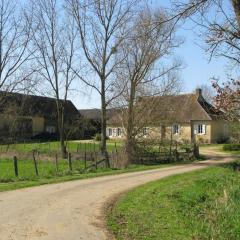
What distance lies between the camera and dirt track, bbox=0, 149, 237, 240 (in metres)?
11.2

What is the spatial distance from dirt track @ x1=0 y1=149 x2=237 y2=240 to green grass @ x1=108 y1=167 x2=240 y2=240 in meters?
0.59

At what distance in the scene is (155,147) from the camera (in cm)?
4391

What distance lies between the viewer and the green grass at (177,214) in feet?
37.9

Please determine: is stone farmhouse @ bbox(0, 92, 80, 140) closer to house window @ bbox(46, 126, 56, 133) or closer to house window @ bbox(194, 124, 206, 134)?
house window @ bbox(46, 126, 56, 133)

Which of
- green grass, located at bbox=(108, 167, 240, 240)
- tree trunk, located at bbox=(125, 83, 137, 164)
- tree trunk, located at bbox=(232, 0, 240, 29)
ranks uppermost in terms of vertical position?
tree trunk, located at bbox=(232, 0, 240, 29)

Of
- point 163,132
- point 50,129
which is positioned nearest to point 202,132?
point 163,132

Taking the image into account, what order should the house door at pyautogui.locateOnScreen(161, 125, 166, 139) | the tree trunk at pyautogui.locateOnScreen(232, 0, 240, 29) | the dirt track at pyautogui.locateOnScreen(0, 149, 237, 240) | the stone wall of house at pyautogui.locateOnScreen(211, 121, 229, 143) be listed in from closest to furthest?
1. the dirt track at pyautogui.locateOnScreen(0, 149, 237, 240)
2. the tree trunk at pyautogui.locateOnScreen(232, 0, 240, 29)
3. the house door at pyautogui.locateOnScreen(161, 125, 166, 139)
4. the stone wall of house at pyautogui.locateOnScreen(211, 121, 229, 143)

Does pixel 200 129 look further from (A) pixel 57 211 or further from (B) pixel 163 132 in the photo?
(A) pixel 57 211

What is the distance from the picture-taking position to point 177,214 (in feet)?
46.3

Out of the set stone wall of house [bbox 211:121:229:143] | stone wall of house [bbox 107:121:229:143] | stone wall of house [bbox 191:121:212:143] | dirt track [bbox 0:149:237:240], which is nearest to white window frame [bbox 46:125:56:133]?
stone wall of house [bbox 107:121:229:143]

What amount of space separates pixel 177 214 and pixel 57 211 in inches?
124

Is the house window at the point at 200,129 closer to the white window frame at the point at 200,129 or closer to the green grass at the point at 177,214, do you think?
the white window frame at the point at 200,129

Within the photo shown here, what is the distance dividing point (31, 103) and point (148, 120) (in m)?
40.6

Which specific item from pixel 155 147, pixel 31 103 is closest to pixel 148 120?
pixel 155 147
